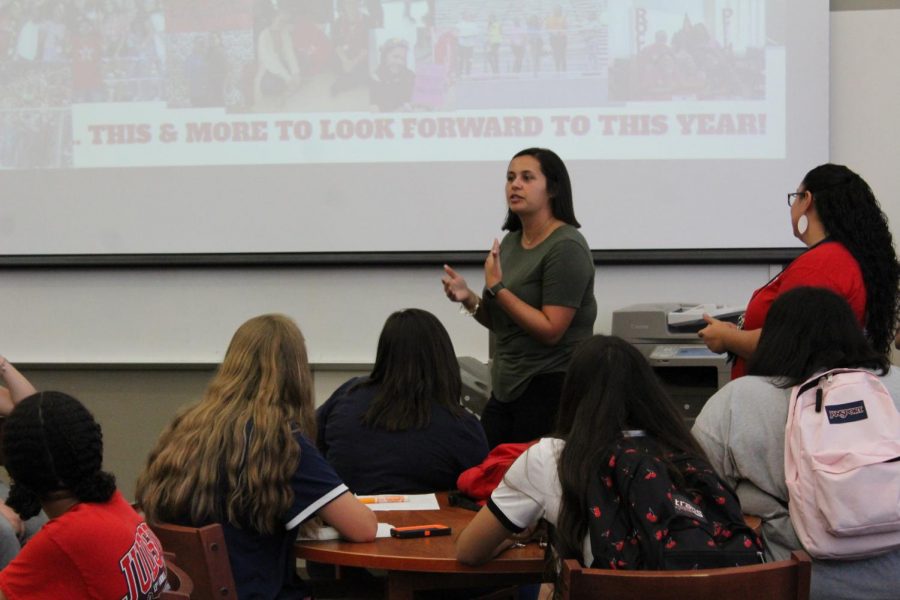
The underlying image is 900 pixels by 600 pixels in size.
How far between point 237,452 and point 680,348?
202 centimetres

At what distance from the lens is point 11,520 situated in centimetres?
256

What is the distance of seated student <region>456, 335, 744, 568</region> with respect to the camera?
1696 mm

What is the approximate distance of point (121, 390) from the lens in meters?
4.47

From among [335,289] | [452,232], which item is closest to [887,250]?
[452,232]

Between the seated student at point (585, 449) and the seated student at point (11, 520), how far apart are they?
1.09m

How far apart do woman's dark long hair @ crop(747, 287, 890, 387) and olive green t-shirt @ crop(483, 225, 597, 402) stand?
0.87m

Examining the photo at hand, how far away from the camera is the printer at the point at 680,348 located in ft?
11.5

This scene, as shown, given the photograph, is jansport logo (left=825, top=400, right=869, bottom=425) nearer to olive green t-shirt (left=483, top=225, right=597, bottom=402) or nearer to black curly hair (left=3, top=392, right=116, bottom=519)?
olive green t-shirt (left=483, top=225, right=597, bottom=402)

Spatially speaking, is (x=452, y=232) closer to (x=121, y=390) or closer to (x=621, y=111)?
(x=621, y=111)

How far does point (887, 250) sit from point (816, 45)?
5.66 feet

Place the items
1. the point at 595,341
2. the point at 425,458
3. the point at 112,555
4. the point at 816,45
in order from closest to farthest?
the point at 112,555, the point at 595,341, the point at 425,458, the point at 816,45

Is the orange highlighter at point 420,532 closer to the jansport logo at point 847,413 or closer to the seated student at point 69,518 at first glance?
the seated student at point 69,518

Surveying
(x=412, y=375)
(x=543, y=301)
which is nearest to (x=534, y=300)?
(x=543, y=301)

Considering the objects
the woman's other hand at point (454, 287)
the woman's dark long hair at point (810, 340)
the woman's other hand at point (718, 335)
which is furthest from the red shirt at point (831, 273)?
the woman's other hand at point (454, 287)
